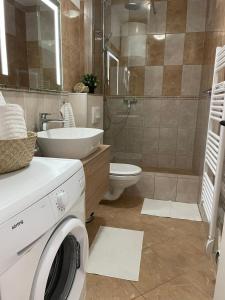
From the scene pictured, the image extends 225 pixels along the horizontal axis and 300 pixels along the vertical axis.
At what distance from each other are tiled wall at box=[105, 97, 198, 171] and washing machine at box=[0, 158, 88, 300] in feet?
6.42

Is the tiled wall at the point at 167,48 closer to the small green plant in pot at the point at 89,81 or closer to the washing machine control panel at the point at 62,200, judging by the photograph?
the small green plant in pot at the point at 89,81

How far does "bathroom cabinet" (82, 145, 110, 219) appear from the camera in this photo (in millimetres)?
1343

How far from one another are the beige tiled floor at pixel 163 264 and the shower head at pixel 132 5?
2.38 meters

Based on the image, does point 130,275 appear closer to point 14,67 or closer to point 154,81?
point 14,67

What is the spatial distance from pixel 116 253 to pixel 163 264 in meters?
0.34

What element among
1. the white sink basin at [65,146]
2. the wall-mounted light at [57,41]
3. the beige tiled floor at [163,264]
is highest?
the wall-mounted light at [57,41]

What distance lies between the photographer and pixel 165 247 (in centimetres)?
169

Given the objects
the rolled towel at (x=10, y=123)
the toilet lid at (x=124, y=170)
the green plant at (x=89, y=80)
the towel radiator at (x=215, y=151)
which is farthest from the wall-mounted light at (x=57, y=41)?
the towel radiator at (x=215, y=151)

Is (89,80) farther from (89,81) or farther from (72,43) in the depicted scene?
(72,43)

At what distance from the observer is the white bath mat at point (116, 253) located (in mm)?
1435

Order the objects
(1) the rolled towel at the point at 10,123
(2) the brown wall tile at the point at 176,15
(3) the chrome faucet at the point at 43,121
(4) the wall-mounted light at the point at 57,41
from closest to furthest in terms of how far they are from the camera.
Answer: (1) the rolled towel at the point at 10,123, (3) the chrome faucet at the point at 43,121, (4) the wall-mounted light at the point at 57,41, (2) the brown wall tile at the point at 176,15

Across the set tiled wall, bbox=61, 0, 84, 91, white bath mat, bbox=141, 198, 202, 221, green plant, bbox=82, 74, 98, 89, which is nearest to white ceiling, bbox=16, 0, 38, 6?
tiled wall, bbox=61, 0, 84, 91

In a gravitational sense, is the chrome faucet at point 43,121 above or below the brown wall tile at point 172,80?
below

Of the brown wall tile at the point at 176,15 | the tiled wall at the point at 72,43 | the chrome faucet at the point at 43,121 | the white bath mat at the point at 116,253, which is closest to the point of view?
the white bath mat at the point at 116,253
